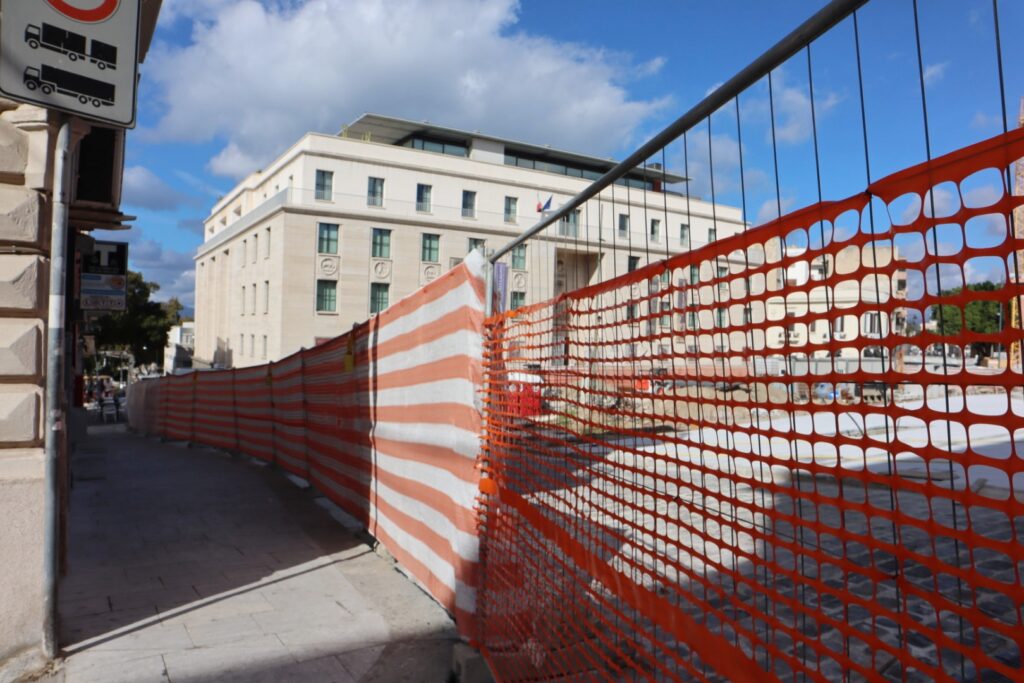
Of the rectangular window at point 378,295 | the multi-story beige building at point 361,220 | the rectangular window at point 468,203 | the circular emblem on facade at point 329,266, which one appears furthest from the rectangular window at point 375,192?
the rectangular window at point 468,203

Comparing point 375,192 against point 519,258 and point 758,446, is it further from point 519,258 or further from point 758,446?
point 758,446

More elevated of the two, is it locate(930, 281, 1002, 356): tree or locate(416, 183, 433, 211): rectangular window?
locate(416, 183, 433, 211): rectangular window

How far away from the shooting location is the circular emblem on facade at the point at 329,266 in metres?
38.8

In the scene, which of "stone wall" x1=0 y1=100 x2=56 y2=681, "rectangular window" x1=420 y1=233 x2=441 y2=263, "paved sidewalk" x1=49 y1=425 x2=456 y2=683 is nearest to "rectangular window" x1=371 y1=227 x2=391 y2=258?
"rectangular window" x1=420 y1=233 x2=441 y2=263

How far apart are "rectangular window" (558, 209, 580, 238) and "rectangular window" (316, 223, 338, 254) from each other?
37198 mm

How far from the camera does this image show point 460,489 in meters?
3.93

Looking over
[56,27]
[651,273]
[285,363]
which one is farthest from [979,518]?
[285,363]

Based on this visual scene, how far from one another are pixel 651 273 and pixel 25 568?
363 cm

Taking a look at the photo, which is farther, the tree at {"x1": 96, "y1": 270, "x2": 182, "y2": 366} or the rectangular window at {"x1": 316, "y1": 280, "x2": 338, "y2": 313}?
the tree at {"x1": 96, "y1": 270, "x2": 182, "y2": 366}

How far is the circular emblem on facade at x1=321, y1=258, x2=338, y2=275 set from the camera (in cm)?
3884

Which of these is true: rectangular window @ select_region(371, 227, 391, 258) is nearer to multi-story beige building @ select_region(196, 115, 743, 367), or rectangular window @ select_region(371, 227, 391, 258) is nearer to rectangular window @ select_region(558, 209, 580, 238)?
multi-story beige building @ select_region(196, 115, 743, 367)

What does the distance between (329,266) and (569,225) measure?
122 ft

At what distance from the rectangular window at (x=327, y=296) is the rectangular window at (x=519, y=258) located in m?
36.2

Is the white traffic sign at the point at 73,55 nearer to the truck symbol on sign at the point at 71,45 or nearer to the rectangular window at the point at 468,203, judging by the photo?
the truck symbol on sign at the point at 71,45
